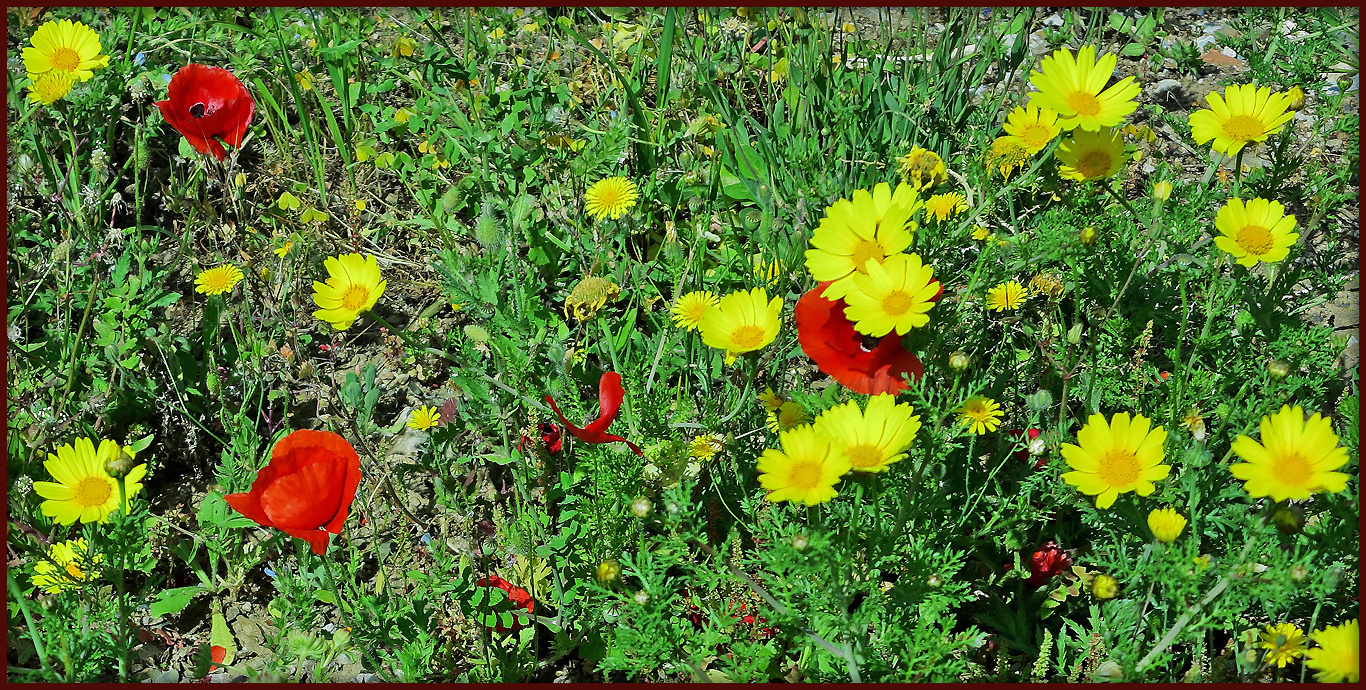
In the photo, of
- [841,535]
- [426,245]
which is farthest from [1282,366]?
[426,245]

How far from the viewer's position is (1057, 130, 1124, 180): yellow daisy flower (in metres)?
1.77

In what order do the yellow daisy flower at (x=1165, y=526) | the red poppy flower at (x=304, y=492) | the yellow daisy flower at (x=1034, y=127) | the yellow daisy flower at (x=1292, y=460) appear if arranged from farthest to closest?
1. the yellow daisy flower at (x=1034, y=127)
2. the red poppy flower at (x=304, y=492)
3. the yellow daisy flower at (x=1165, y=526)
4. the yellow daisy flower at (x=1292, y=460)

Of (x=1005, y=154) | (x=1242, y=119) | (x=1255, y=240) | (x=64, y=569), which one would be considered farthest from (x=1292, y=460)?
(x=64, y=569)

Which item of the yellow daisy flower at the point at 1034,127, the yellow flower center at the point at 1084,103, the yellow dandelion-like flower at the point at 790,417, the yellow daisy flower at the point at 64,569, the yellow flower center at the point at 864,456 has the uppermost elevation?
the yellow daisy flower at the point at 1034,127

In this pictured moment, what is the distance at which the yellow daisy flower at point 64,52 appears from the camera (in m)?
2.33

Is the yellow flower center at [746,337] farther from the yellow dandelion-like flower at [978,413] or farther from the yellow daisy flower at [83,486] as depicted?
the yellow daisy flower at [83,486]

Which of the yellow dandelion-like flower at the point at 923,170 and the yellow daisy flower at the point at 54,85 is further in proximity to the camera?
the yellow daisy flower at the point at 54,85

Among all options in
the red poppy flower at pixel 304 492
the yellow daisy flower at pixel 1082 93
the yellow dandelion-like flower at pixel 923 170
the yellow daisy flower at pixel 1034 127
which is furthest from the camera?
the yellow dandelion-like flower at pixel 923 170

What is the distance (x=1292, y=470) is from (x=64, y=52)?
2592 millimetres

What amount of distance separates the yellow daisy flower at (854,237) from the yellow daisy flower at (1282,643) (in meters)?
0.79

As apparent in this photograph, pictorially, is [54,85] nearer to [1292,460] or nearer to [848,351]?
[848,351]

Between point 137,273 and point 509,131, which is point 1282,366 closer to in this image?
point 509,131

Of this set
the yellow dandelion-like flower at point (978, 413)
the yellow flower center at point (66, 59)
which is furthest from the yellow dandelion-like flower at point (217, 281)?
the yellow dandelion-like flower at point (978, 413)

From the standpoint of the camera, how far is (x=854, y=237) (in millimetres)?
1593
